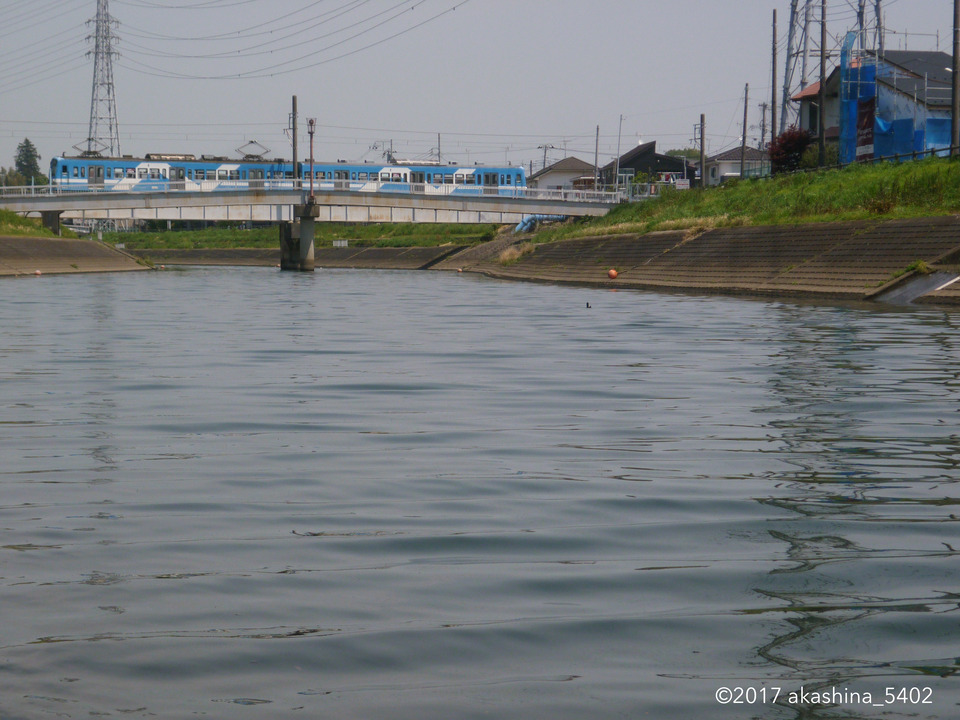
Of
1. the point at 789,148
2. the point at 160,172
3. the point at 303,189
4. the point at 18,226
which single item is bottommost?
the point at 18,226

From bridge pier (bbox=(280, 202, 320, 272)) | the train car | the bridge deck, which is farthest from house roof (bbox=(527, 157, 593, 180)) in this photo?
bridge pier (bbox=(280, 202, 320, 272))

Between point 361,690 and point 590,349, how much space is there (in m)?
15.2

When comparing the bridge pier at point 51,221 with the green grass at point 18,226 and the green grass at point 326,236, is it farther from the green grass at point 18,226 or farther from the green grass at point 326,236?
the green grass at point 326,236

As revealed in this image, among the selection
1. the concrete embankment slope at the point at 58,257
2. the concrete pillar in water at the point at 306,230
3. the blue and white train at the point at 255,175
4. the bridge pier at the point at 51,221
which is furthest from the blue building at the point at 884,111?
the bridge pier at the point at 51,221

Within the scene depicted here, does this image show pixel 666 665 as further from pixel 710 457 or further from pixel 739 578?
pixel 710 457

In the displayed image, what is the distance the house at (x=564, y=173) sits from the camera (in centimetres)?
13512

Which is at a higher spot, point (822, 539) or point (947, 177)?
point (947, 177)

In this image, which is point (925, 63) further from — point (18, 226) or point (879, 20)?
point (18, 226)

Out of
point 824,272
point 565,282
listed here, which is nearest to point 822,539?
point 824,272

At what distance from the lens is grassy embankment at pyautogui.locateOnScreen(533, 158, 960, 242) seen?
39.9 metres

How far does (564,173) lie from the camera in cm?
13588

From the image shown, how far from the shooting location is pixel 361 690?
3.85 meters

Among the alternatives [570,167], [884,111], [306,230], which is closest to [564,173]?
[570,167]

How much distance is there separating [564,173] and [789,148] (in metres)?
67.3
